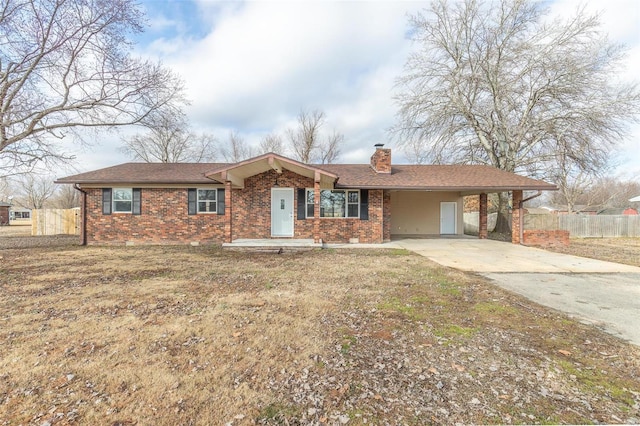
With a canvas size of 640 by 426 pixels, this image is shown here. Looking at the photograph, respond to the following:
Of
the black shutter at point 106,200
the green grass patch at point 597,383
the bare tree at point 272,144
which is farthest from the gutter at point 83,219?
the bare tree at point 272,144

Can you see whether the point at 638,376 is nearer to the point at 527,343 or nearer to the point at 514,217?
the point at 527,343

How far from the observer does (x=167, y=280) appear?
6.15 metres

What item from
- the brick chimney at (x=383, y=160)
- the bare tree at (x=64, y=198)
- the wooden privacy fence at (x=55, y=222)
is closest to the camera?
the brick chimney at (x=383, y=160)

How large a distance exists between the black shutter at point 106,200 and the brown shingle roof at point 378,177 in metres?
0.57

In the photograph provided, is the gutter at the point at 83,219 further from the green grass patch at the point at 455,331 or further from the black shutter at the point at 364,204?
the green grass patch at the point at 455,331

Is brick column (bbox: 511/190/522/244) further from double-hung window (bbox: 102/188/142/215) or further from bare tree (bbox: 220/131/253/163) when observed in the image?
bare tree (bbox: 220/131/253/163)

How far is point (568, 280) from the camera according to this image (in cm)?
632

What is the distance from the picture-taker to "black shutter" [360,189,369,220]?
1222cm

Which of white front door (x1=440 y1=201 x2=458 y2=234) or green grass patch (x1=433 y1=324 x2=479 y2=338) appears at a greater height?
white front door (x1=440 y1=201 x2=458 y2=234)

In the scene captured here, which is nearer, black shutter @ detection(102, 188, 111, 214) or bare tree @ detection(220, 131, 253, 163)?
black shutter @ detection(102, 188, 111, 214)

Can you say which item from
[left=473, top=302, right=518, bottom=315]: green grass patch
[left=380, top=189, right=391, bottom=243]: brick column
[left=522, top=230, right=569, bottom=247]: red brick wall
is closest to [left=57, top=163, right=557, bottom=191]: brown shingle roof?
[left=380, top=189, right=391, bottom=243]: brick column

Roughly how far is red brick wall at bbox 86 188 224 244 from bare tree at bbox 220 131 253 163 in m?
22.8

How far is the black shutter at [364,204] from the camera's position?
12.2 m

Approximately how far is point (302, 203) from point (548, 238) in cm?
1041
